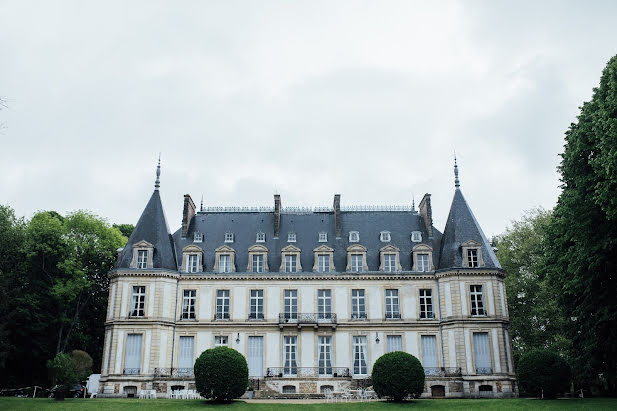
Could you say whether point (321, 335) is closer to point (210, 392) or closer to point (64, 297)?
point (210, 392)

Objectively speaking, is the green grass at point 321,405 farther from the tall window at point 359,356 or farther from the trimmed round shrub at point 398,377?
the tall window at point 359,356

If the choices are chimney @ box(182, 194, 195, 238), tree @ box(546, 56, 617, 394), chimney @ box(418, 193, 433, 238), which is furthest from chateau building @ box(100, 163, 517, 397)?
tree @ box(546, 56, 617, 394)

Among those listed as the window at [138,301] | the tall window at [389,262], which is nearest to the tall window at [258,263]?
the window at [138,301]

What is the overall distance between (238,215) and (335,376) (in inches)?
527

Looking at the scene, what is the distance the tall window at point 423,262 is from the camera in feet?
124

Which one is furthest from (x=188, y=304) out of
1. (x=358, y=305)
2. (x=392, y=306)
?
(x=392, y=306)

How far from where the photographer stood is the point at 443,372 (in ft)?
114

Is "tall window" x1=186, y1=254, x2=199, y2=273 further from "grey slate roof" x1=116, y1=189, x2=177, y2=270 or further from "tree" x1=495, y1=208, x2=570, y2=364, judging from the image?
"tree" x1=495, y1=208, x2=570, y2=364

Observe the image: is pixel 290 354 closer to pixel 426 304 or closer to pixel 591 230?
pixel 426 304

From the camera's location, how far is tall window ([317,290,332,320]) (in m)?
37.0

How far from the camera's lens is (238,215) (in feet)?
137

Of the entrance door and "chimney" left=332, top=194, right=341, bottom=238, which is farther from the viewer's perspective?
"chimney" left=332, top=194, right=341, bottom=238

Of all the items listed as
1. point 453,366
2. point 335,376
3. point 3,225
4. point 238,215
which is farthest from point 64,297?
point 453,366

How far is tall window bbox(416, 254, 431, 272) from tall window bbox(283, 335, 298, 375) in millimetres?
9130
